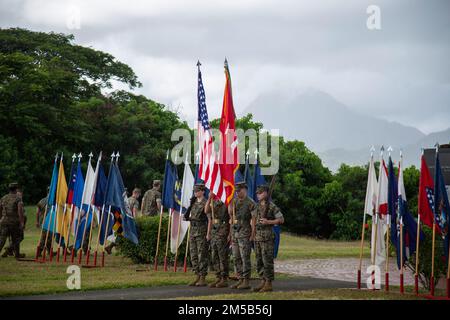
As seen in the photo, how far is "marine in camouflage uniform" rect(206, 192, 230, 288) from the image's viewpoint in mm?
15164

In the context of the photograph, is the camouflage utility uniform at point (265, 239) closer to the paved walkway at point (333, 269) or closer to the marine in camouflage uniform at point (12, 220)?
the paved walkway at point (333, 269)

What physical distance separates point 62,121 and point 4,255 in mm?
A: 23410

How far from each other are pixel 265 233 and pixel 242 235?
2.47 feet

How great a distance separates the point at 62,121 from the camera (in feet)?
146

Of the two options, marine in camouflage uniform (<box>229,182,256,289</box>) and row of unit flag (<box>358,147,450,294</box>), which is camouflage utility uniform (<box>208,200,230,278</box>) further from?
row of unit flag (<box>358,147,450,294</box>)

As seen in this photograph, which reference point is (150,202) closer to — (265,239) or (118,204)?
(118,204)

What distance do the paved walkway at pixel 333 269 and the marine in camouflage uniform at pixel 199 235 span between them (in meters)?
3.63

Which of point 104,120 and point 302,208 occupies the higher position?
point 104,120

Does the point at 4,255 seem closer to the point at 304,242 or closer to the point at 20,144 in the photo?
the point at 304,242

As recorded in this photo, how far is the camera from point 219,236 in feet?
50.5

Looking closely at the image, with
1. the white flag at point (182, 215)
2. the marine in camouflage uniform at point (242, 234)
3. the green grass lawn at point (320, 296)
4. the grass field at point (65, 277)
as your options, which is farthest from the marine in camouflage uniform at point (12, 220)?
the green grass lawn at point (320, 296)

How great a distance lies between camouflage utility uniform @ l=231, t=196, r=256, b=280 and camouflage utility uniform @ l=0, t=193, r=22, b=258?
9.16 metres

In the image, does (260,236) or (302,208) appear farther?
(302,208)
